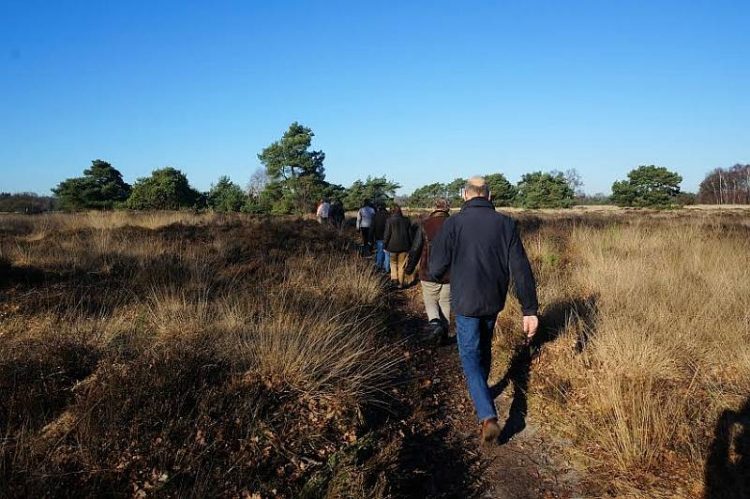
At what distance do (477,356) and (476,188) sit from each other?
145cm

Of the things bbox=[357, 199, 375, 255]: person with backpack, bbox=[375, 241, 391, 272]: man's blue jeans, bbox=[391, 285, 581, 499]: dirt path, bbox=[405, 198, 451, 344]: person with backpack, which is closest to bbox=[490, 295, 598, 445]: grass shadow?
bbox=[391, 285, 581, 499]: dirt path

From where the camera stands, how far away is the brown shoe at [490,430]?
11.3ft

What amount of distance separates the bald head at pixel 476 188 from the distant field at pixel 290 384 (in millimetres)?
1816

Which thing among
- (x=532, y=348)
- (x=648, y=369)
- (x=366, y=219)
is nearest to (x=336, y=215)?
(x=366, y=219)

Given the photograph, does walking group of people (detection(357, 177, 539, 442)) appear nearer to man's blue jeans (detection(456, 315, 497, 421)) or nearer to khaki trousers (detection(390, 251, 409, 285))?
man's blue jeans (detection(456, 315, 497, 421))

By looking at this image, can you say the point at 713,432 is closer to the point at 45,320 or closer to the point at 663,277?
the point at 663,277

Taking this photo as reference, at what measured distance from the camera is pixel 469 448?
11.7ft

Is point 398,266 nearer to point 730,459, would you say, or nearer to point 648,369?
point 648,369

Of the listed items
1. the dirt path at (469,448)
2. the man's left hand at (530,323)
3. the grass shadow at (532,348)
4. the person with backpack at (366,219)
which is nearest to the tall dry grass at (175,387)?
the dirt path at (469,448)

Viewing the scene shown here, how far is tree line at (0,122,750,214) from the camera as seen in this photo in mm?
32531

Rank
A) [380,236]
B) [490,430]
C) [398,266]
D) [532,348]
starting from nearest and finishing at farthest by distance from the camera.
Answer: [490,430], [532,348], [398,266], [380,236]

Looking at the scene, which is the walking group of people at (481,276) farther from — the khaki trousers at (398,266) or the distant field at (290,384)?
the khaki trousers at (398,266)

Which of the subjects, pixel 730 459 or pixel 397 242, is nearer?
pixel 730 459

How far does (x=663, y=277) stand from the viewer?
22.0 ft
